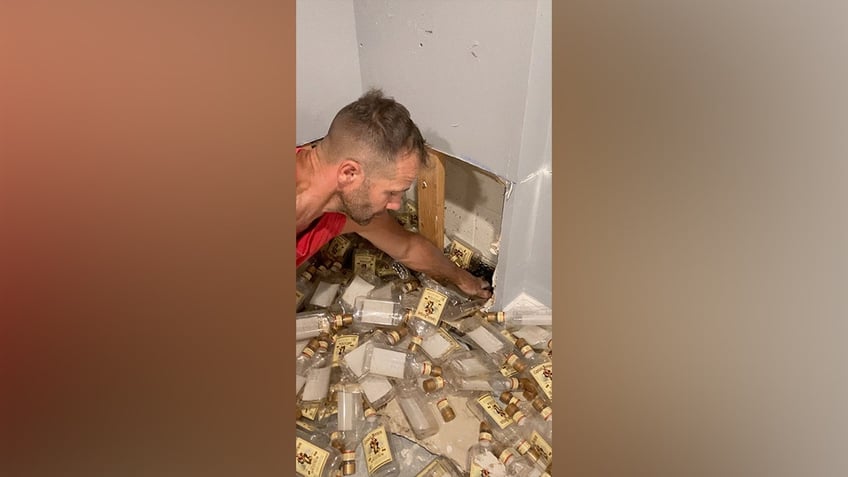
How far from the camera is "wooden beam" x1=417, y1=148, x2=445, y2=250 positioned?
972mm

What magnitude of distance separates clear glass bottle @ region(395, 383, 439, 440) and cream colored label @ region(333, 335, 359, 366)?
0.13 meters

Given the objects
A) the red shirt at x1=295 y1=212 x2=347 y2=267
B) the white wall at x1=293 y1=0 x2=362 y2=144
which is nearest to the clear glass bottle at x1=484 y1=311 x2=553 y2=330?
the red shirt at x1=295 y1=212 x2=347 y2=267

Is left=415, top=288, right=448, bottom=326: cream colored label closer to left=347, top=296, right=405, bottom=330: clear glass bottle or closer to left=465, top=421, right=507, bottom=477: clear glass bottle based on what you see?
left=347, top=296, right=405, bottom=330: clear glass bottle

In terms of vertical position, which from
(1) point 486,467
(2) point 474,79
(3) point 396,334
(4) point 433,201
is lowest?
(1) point 486,467

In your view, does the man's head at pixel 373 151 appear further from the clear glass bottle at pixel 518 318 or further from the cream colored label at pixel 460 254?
the clear glass bottle at pixel 518 318

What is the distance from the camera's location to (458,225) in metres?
1.01

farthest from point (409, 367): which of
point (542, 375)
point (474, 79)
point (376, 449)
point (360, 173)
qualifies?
point (474, 79)

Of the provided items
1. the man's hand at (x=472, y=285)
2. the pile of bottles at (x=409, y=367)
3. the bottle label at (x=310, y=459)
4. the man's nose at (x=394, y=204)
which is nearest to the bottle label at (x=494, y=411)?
the pile of bottles at (x=409, y=367)

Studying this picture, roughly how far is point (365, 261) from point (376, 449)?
348 millimetres

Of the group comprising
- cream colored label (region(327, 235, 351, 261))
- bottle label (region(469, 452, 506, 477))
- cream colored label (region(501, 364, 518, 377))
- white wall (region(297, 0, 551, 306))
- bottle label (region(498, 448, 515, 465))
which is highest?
white wall (region(297, 0, 551, 306))

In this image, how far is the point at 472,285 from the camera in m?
1.05

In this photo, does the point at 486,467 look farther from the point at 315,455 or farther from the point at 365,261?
the point at 365,261
